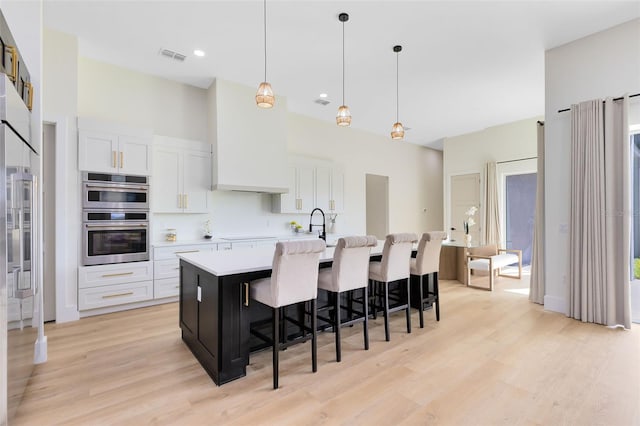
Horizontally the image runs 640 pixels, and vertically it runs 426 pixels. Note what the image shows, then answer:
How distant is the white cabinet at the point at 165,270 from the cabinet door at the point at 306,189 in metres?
2.14

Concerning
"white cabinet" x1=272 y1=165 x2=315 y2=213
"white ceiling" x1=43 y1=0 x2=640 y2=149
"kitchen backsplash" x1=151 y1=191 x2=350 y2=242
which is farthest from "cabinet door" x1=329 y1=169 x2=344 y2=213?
"white ceiling" x1=43 y1=0 x2=640 y2=149

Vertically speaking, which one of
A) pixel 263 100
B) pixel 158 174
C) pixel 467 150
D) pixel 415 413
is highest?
pixel 467 150

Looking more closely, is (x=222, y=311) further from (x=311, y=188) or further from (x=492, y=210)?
(x=492, y=210)

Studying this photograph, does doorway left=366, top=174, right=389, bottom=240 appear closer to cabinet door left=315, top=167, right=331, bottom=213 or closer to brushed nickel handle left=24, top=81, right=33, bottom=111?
cabinet door left=315, top=167, right=331, bottom=213

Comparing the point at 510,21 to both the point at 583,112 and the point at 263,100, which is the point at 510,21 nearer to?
the point at 583,112

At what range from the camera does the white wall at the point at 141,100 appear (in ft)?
13.0

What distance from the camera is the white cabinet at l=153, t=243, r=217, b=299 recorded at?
12.9ft

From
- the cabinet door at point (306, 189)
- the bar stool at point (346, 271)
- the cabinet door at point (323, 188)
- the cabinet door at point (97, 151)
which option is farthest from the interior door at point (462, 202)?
the cabinet door at point (97, 151)

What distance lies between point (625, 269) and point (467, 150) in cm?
468

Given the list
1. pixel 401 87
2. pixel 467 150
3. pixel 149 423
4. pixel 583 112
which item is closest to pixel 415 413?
pixel 149 423

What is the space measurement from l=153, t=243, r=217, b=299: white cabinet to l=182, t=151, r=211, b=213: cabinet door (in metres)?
0.66

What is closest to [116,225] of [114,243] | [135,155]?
[114,243]

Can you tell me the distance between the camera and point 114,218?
3676 mm

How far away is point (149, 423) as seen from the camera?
175cm
